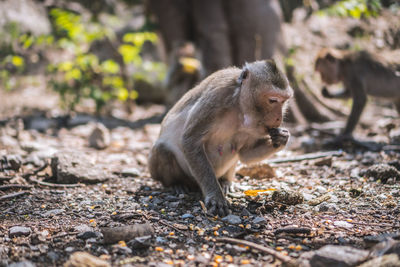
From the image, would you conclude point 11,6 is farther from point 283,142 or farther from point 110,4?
point 283,142

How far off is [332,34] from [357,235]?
897 centimetres

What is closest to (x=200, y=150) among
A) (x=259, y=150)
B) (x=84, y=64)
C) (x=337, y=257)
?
(x=259, y=150)

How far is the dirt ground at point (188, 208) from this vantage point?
2.37 meters

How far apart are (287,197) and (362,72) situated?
12.6 ft

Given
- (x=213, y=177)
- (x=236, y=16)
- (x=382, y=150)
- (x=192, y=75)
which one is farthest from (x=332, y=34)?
(x=213, y=177)

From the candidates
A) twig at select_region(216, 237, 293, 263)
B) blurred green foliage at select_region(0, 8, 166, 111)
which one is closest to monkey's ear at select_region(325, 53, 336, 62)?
blurred green foliage at select_region(0, 8, 166, 111)

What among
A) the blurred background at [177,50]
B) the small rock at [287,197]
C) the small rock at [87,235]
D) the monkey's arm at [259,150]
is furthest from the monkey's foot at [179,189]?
→ the blurred background at [177,50]

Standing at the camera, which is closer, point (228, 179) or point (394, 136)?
point (228, 179)

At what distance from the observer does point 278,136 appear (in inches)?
129

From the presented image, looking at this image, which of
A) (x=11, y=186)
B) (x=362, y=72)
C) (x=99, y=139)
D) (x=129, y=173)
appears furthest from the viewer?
(x=362, y=72)

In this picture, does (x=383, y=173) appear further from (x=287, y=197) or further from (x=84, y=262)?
(x=84, y=262)

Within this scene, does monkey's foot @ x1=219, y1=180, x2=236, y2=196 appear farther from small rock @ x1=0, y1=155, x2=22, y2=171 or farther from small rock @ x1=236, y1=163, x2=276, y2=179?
small rock @ x1=0, y1=155, x2=22, y2=171

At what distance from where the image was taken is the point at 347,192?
3547 mm

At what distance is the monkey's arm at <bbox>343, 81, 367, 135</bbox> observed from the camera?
5.84 m
